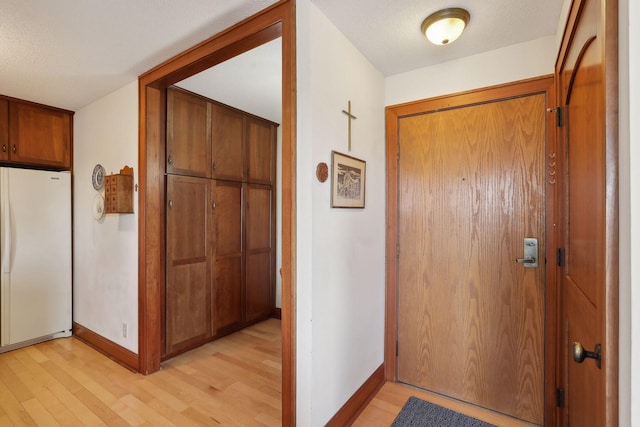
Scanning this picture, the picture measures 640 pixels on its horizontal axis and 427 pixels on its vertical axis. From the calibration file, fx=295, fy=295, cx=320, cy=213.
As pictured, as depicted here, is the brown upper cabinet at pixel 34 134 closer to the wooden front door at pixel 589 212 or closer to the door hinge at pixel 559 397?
the wooden front door at pixel 589 212

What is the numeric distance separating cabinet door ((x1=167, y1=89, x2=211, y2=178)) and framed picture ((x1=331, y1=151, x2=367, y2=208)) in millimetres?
1648

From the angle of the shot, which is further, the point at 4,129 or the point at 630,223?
the point at 4,129

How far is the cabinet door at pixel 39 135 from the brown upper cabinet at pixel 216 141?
149cm

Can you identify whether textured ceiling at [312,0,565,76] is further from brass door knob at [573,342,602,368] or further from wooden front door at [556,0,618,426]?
brass door knob at [573,342,602,368]

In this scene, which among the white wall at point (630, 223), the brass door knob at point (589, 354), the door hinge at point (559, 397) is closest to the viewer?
the white wall at point (630, 223)

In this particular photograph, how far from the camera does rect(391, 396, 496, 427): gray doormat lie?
5.81 ft

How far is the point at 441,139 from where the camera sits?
205 centimetres

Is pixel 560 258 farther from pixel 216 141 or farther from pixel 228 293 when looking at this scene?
pixel 216 141

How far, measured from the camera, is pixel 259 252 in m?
3.50

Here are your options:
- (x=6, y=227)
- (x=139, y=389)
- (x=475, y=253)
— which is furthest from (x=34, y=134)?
(x=475, y=253)

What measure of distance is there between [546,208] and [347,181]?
46.9 inches

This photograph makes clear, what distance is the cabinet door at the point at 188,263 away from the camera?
101 inches

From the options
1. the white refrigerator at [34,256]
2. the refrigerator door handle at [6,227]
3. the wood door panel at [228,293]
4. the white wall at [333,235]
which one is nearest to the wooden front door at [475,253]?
the white wall at [333,235]

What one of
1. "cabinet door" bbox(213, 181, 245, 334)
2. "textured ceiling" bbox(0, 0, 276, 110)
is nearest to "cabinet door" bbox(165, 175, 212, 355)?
"cabinet door" bbox(213, 181, 245, 334)
